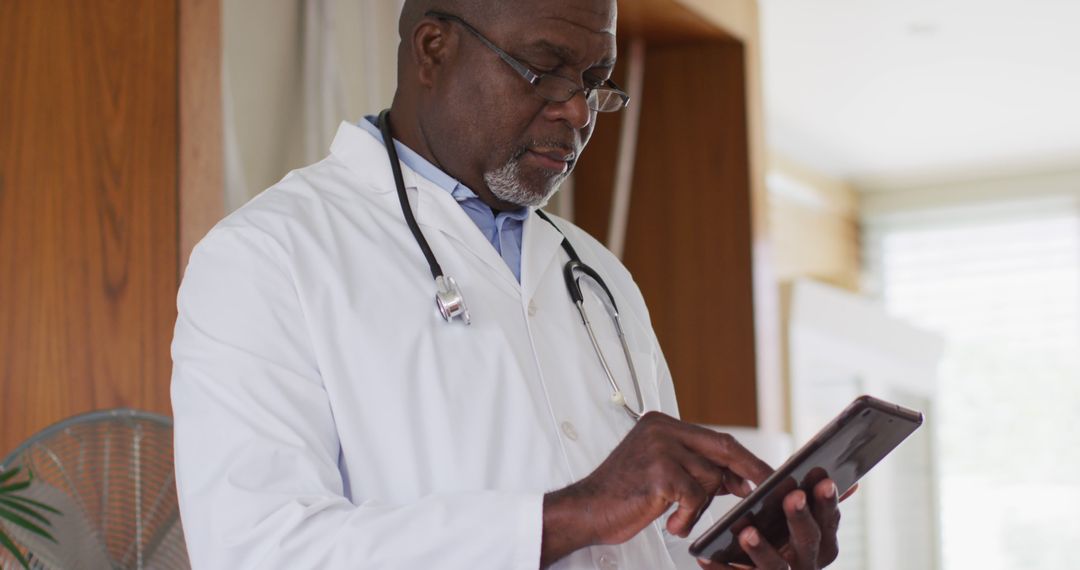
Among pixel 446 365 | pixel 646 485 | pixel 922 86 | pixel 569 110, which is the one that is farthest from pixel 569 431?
pixel 922 86

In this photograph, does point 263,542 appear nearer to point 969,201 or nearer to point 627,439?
point 627,439

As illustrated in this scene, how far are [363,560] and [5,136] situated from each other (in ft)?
3.33

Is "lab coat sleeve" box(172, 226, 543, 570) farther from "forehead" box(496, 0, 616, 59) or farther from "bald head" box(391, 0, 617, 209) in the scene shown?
"forehead" box(496, 0, 616, 59)

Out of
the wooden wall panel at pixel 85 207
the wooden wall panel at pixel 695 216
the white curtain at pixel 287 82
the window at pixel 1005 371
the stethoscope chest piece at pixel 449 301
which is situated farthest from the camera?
the window at pixel 1005 371

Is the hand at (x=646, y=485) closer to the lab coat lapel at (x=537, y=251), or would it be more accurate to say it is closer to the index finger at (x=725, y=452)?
the index finger at (x=725, y=452)

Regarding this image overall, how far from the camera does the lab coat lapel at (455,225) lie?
1399 mm

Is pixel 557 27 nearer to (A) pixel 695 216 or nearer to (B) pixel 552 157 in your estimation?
(B) pixel 552 157

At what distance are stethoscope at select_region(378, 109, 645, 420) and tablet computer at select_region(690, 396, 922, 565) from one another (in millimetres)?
292

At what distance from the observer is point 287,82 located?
2602 mm

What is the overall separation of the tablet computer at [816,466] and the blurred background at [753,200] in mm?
1077

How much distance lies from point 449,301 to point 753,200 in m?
2.46

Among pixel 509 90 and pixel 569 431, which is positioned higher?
pixel 509 90

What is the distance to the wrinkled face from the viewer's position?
55.7 inches

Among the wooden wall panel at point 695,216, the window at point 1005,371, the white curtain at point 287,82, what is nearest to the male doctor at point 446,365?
the white curtain at point 287,82
